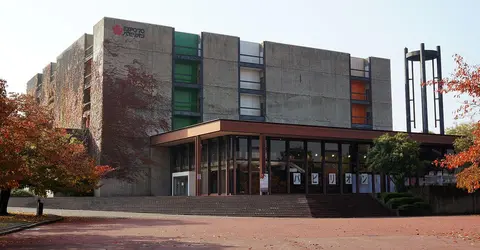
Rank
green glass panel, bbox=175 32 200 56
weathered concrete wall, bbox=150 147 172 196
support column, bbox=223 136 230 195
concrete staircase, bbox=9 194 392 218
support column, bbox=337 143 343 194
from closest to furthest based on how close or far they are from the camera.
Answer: concrete staircase, bbox=9 194 392 218
support column, bbox=223 136 230 195
support column, bbox=337 143 343 194
weathered concrete wall, bbox=150 147 172 196
green glass panel, bbox=175 32 200 56

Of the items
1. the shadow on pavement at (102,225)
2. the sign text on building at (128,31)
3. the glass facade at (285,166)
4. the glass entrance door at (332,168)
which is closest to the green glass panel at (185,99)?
the glass facade at (285,166)

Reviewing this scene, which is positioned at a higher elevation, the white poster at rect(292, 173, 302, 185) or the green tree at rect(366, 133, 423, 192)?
the green tree at rect(366, 133, 423, 192)

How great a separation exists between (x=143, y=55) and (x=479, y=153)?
40.5m

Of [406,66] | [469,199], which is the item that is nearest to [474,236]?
[469,199]

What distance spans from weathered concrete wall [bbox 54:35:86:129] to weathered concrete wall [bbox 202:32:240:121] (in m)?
12.7

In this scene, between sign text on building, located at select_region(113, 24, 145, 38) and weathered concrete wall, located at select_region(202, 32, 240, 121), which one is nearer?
sign text on building, located at select_region(113, 24, 145, 38)

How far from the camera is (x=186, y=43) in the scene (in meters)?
55.8

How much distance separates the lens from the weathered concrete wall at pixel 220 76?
55.6 m

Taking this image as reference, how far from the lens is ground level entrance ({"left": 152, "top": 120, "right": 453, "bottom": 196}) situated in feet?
141

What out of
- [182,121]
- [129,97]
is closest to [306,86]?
[182,121]

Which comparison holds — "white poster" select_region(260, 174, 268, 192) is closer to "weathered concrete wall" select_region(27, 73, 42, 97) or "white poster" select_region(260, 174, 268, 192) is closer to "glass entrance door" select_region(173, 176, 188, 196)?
"glass entrance door" select_region(173, 176, 188, 196)

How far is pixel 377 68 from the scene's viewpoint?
64750 mm

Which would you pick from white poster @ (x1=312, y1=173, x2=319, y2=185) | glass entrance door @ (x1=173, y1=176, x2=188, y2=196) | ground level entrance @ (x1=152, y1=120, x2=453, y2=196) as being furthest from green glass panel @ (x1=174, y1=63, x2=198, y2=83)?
white poster @ (x1=312, y1=173, x2=319, y2=185)

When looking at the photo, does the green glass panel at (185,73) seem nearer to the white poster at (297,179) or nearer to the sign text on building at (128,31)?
A: the sign text on building at (128,31)
